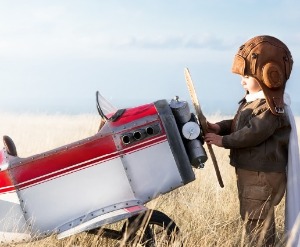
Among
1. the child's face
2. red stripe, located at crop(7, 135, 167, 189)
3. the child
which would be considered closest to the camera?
red stripe, located at crop(7, 135, 167, 189)

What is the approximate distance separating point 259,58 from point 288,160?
90 centimetres

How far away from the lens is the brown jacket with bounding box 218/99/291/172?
4852mm

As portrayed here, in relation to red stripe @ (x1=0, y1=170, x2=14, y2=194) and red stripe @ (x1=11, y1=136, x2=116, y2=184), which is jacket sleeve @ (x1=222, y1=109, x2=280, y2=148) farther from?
red stripe @ (x1=0, y1=170, x2=14, y2=194)

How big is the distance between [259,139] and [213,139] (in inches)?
14.7

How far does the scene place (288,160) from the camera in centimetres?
511

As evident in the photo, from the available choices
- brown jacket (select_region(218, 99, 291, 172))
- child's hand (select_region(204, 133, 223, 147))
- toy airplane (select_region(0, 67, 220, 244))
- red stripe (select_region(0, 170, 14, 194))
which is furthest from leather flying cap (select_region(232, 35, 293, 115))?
red stripe (select_region(0, 170, 14, 194))

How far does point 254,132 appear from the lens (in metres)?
4.82

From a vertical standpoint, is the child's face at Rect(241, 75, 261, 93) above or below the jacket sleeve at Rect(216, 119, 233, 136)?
above

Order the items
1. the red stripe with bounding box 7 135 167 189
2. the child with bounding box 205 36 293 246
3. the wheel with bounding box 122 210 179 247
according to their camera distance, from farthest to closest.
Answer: the child with bounding box 205 36 293 246
the wheel with bounding box 122 210 179 247
the red stripe with bounding box 7 135 167 189

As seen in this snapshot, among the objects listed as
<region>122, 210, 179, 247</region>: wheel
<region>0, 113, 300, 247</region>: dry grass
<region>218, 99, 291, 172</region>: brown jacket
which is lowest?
<region>0, 113, 300, 247</region>: dry grass

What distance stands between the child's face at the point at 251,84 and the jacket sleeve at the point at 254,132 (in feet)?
0.85

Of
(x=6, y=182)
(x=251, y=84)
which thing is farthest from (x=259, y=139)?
(x=6, y=182)

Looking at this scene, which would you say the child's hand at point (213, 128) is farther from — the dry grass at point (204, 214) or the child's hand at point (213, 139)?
the dry grass at point (204, 214)

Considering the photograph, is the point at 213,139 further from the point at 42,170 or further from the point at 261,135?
the point at 42,170
